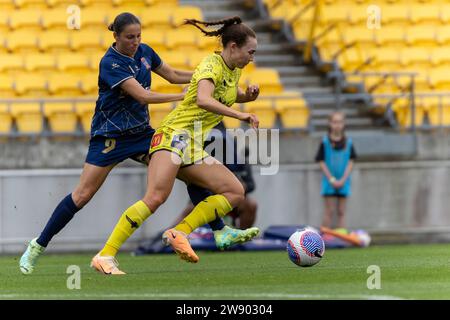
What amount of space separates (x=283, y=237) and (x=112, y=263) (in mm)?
6049

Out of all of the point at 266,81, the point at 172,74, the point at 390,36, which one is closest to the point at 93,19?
the point at 266,81

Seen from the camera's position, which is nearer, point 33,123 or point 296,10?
point 33,123

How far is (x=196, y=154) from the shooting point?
994cm

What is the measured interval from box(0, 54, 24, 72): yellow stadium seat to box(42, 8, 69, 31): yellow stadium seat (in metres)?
0.82

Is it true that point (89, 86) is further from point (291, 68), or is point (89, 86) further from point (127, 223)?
point (127, 223)

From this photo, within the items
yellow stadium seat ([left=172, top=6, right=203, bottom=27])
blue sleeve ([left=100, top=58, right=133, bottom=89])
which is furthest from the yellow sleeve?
yellow stadium seat ([left=172, top=6, right=203, bottom=27])

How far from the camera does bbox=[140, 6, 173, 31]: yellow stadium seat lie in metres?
18.5

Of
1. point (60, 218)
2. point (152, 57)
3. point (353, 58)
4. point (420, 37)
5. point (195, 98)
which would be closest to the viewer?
point (195, 98)

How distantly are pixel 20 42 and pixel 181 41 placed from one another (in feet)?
7.71

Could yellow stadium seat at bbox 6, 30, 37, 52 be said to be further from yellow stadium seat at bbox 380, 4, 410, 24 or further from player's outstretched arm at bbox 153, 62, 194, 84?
player's outstretched arm at bbox 153, 62, 194, 84

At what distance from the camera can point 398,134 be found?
1719 centimetres

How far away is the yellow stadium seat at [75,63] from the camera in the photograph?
17688mm
